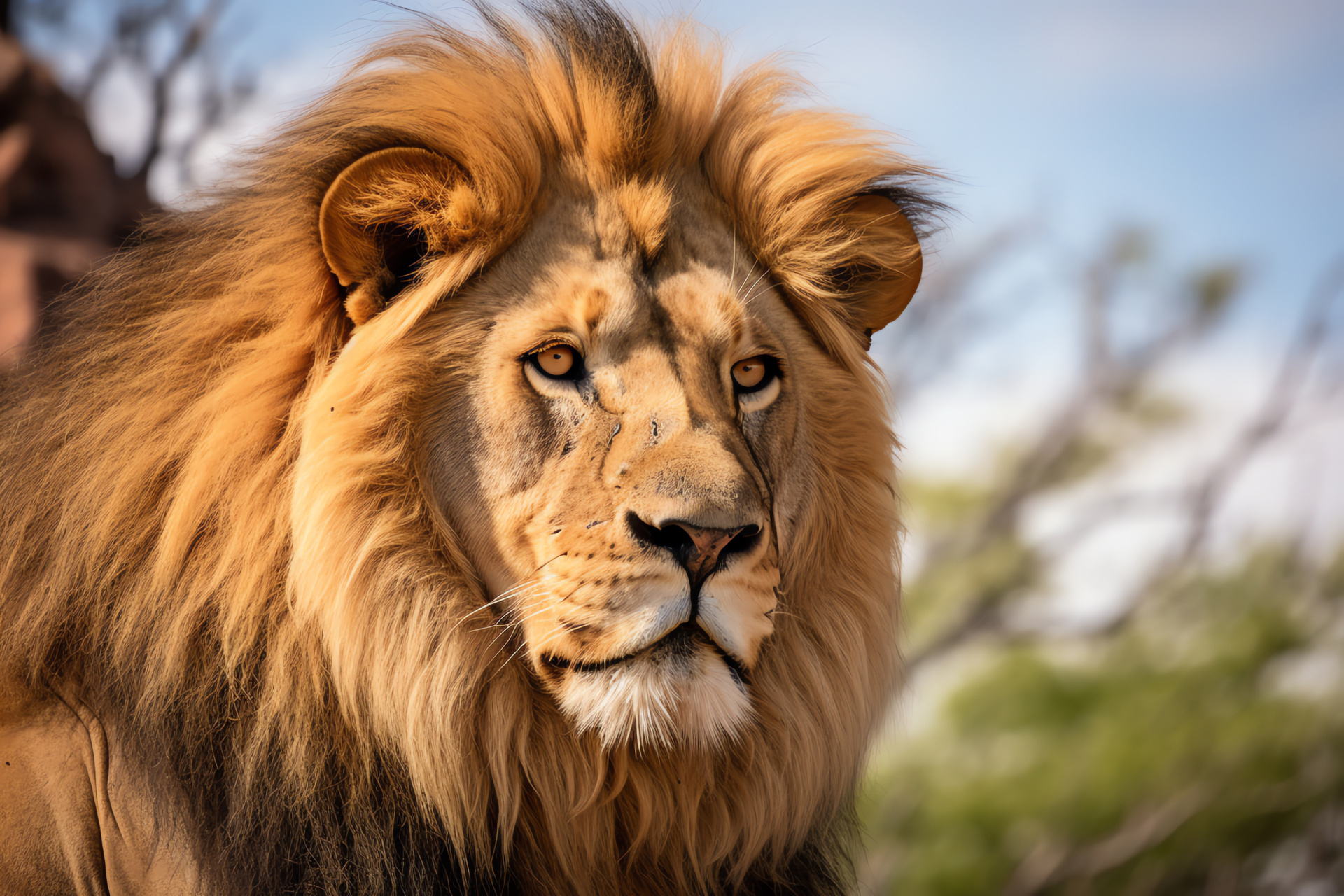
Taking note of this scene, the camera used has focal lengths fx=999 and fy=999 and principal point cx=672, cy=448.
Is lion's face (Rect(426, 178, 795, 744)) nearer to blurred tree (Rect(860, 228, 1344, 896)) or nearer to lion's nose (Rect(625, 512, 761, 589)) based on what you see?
lion's nose (Rect(625, 512, 761, 589))

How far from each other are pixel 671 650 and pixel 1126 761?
8784 mm

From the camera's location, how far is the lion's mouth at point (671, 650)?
1.54 meters

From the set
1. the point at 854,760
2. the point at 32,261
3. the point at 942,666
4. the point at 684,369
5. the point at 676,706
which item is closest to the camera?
the point at 676,706

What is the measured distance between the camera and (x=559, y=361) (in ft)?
5.63

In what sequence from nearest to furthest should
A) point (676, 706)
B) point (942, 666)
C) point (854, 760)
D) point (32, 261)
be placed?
point (676, 706) < point (854, 760) < point (32, 261) < point (942, 666)

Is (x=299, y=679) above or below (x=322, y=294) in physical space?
below

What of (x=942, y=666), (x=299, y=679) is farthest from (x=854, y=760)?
(x=942, y=666)

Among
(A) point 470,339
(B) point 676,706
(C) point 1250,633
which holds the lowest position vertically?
(C) point 1250,633

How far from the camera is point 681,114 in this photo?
2.02m

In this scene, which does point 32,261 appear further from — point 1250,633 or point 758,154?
point 1250,633

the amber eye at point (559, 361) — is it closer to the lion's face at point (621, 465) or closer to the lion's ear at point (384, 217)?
the lion's face at point (621, 465)

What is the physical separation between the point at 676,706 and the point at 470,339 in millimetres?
714

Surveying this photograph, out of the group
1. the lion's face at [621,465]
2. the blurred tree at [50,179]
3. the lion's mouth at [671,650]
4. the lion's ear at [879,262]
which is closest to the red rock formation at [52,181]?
the blurred tree at [50,179]

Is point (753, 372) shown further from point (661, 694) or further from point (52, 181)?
point (52, 181)
